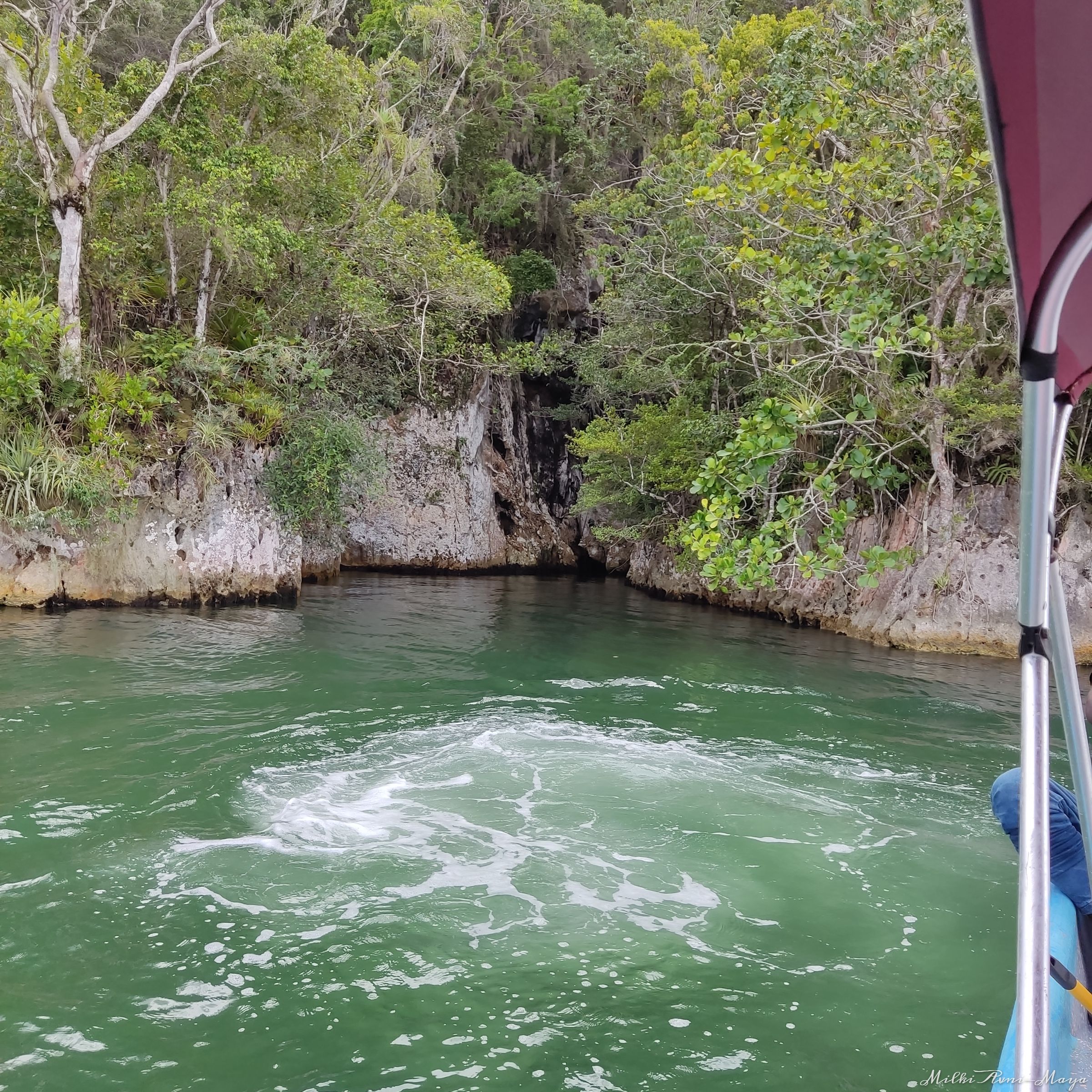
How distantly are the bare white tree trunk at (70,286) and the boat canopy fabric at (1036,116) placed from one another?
13527 mm

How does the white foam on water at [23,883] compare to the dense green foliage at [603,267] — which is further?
the dense green foliage at [603,267]

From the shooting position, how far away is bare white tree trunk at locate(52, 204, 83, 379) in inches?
489

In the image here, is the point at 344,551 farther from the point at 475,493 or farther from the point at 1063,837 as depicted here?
the point at 1063,837

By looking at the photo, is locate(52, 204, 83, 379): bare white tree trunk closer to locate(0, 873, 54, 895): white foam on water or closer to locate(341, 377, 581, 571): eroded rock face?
locate(341, 377, 581, 571): eroded rock face

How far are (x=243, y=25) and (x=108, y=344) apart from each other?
17.9 feet

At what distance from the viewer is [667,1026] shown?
3.41 m

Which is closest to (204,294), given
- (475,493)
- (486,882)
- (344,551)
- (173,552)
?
(173,552)

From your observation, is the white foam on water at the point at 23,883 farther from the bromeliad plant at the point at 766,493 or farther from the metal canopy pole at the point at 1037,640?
the bromeliad plant at the point at 766,493

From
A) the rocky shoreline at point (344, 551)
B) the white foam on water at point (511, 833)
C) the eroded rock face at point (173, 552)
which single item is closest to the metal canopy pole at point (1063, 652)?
the white foam on water at point (511, 833)

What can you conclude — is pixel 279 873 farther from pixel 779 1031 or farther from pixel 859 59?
pixel 859 59

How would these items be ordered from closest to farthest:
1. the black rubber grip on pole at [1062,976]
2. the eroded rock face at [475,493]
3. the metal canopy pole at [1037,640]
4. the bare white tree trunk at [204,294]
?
the metal canopy pole at [1037,640] < the black rubber grip on pole at [1062,976] < the bare white tree trunk at [204,294] < the eroded rock face at [475,493]

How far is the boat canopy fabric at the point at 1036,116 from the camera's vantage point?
3.33ft

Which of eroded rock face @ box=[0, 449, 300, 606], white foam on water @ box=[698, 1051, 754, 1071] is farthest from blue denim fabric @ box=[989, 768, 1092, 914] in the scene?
eroded rock face @ box=[0, 449, 300, 606]

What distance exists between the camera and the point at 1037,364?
1408 millimetres
